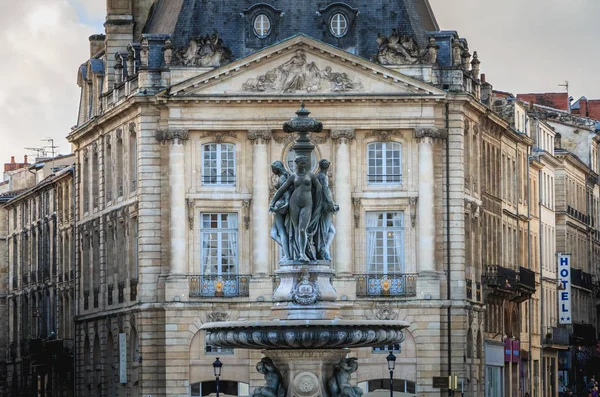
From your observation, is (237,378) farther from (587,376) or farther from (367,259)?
(587,376)

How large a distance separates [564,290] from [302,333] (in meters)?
75.1

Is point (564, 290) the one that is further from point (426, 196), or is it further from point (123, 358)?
point (123, 358)

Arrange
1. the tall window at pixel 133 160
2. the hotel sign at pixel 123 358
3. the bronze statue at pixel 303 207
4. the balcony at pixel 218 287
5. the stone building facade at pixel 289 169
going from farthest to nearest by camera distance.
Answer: the hotel sign at pixel 123 358, the tall window at pixel 133 160, the balcony at pixel 218 287, the stone building facade at pixel 289 169, the bronze statue at pixel 303 207

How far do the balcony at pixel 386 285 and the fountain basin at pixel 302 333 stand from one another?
134 feet

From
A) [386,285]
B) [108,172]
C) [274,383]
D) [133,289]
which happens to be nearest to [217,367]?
[386,285]

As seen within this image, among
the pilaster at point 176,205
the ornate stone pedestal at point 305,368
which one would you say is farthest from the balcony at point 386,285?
the ornate stone pedestal at point 305,368

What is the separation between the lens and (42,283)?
118250mm

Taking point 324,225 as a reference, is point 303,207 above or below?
above

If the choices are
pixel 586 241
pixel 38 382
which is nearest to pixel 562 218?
pixel 586 241

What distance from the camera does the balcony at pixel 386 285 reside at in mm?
87938

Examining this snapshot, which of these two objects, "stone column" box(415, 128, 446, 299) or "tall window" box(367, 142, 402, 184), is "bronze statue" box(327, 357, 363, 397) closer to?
"stone column" box(415, 128, 446, 299)

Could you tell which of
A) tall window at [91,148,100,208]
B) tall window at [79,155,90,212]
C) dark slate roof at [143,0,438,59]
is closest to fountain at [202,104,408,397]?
dark slate roof at [143,0,438,59]

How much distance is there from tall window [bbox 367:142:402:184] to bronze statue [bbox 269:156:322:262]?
132 ft

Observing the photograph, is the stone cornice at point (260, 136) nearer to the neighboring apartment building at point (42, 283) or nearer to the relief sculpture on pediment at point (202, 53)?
the relief sculpture on pediment at point (202, 53)
